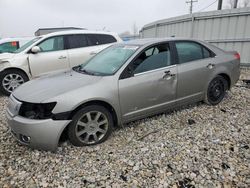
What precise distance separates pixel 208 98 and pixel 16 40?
1083 centimetres

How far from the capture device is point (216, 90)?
4.41 metres

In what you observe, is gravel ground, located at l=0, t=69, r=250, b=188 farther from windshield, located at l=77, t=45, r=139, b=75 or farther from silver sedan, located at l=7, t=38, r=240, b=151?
windshield, located at l=77, t=45, r=139, b=75

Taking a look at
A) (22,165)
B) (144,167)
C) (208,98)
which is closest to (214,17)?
(208,98)

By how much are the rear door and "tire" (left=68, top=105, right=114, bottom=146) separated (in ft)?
4.71

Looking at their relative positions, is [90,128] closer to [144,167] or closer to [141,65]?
[144,167]

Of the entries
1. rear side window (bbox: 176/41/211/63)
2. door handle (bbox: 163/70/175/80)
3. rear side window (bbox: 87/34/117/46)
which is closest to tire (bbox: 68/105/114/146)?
door handle (bbox: 163/70/175/80)

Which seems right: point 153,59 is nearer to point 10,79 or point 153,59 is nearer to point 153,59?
point 153,59

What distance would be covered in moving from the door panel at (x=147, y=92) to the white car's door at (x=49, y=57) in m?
3.27

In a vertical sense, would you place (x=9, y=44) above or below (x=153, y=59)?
below

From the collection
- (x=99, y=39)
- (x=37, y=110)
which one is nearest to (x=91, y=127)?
(x=37, y=110)

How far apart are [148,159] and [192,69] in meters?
1.92

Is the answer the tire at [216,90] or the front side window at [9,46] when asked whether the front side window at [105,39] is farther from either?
the front side window at [9,46]

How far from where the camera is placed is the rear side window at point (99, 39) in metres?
6.71

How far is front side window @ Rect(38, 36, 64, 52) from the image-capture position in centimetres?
609
